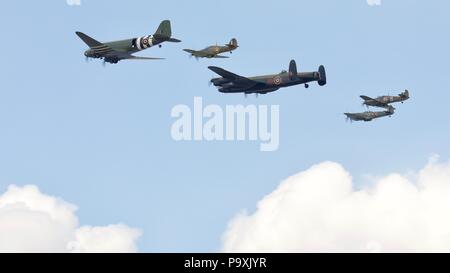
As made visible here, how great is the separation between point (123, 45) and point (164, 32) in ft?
20.6

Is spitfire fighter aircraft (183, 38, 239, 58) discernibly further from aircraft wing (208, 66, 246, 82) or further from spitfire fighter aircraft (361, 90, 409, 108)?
spitfire fighter aircraft (361, 90, 409, 108)

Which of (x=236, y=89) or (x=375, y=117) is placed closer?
(x=236, y=89)

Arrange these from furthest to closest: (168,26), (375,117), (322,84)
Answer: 1. (375,117)
2. (322,84)
3. (168,26)

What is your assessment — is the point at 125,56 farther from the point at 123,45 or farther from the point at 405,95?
the point at 405,95

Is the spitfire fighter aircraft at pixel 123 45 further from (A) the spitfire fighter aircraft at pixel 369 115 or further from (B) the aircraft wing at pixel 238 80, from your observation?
(A) the spitfire fighter aircraft at pixel 369 115

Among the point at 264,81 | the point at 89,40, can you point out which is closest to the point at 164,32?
the point at 89,40

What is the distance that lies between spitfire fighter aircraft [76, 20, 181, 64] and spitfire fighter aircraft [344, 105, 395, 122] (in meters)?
60.0

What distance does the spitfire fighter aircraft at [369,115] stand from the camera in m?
179
